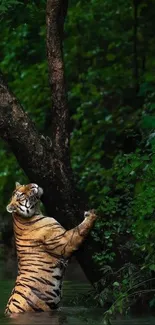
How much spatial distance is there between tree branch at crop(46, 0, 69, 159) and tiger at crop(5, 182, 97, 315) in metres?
0.56

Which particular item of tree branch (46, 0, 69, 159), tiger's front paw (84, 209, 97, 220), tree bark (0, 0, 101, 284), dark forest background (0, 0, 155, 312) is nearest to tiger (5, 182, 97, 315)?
tiger's front paw (84, 209, 97, 220)

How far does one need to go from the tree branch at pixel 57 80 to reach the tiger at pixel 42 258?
1.84ft

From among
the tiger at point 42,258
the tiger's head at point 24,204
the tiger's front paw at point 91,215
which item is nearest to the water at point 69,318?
the tiger at point 42,258

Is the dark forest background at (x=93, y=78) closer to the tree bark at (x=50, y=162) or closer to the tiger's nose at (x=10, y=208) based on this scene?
the tree bark at (x=50, y=162)

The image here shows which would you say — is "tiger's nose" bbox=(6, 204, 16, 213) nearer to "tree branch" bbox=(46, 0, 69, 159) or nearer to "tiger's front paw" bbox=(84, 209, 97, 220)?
"tree branch" bbox=(46, 0, 69, 159)

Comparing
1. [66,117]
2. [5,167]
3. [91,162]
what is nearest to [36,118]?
[5,167]

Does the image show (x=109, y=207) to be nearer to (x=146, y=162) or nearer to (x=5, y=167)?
(x=146, y=162)

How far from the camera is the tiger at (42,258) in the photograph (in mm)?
10539

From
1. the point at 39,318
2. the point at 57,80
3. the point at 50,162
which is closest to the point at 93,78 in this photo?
the point at 57,80

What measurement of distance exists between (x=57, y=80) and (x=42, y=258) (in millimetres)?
1758

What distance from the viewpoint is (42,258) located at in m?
10.7

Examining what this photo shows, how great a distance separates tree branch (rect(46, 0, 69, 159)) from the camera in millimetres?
10914

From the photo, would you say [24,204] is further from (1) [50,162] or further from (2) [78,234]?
(2) [78,234]

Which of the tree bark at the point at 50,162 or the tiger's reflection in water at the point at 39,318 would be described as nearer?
the tiger's reflection in water at the point at 39,318
